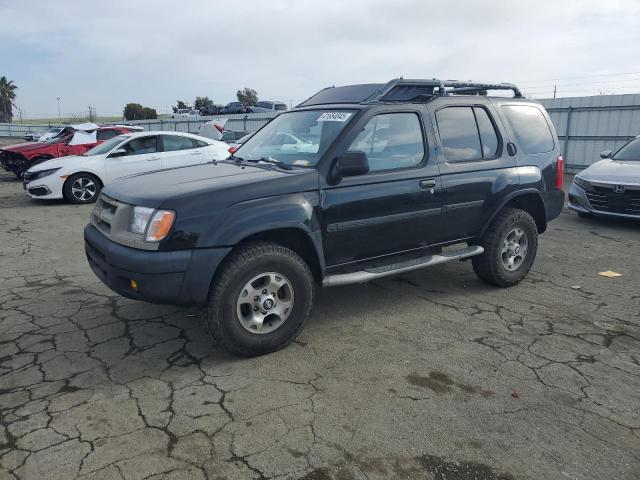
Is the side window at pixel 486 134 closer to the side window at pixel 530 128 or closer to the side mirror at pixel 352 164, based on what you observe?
the side window at pixel 530 128

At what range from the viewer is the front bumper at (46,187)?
10367 mm

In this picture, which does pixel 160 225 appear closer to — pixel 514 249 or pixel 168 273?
pixel 168 273

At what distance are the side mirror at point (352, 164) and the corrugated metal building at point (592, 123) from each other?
13225 mm

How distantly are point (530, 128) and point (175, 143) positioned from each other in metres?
7.92

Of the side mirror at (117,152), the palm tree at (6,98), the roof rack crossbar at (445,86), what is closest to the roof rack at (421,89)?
the roof rack crossbar at (445,86)

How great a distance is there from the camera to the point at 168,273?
10.8ft

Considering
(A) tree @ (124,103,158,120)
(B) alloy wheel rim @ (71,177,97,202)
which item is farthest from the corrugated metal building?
(A) tree @ (124,103,158,120)

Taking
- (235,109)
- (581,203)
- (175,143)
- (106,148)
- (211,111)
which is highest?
(235,109)

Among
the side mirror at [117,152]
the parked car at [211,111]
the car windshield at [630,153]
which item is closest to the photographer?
the car windshield at [630,153]

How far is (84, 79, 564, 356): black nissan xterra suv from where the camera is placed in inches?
134

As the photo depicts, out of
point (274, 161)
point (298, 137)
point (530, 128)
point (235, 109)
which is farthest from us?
point (235, 109)

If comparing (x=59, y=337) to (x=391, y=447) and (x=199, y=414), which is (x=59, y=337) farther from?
(x=391, y=447)

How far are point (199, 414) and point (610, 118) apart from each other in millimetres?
15374

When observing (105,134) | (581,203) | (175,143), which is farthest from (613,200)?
(105,134)
